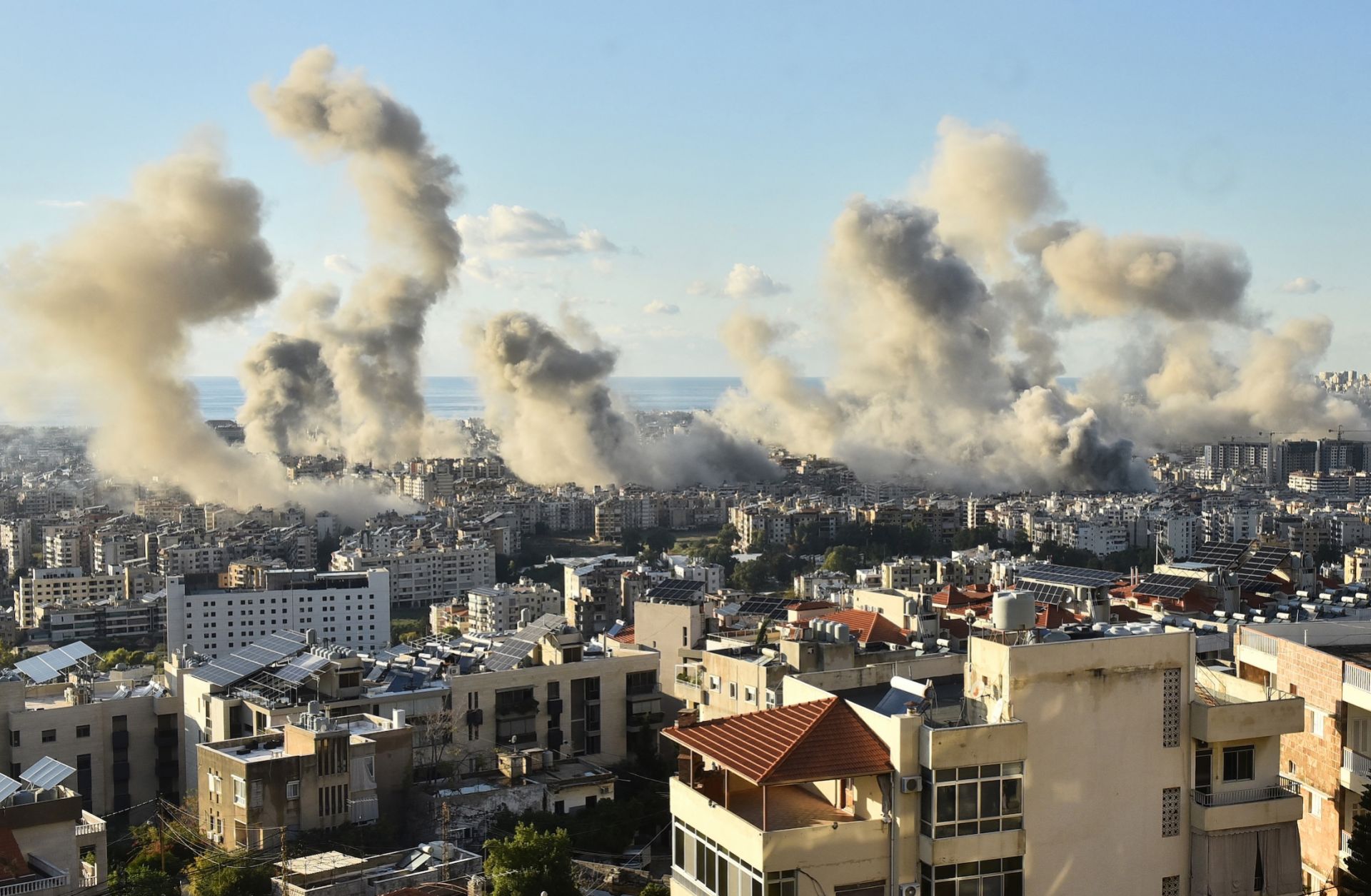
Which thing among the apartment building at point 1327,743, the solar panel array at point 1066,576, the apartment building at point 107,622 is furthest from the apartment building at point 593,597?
the apartment building at point 1327,743

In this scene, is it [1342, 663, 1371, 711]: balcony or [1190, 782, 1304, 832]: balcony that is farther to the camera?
[1342, 663, 1371, 711]: balcony

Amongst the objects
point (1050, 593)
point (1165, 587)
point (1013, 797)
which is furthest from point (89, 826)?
point (1165, 587)

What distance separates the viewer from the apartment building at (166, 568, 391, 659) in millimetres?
27500

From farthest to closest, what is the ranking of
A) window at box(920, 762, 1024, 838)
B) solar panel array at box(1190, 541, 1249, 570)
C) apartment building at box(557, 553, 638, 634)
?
apartment building at box(557, 553, 638, 634), solar panel array at box(1190, 541, 1249, 570), window at box(920, 762, 1024, 838)

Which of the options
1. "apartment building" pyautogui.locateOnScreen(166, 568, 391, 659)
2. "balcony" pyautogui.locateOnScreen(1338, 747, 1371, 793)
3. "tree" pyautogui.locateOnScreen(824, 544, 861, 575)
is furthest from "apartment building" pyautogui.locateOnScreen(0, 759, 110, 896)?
"tree" pyautogui.locateOnScreen(824, 544, 861, 575)

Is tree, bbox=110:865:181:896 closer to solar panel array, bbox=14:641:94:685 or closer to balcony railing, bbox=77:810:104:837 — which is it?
balcony railing, bbox=77:810:104:837

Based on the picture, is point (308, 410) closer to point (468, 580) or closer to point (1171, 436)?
point (468, 580)

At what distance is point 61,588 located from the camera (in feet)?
114

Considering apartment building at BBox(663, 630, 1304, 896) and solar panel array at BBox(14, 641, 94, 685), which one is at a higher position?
apartment building at BBox(663, 630, 1304, 896)

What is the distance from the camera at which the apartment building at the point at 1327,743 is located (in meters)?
6.99

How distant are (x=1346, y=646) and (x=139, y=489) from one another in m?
60.6

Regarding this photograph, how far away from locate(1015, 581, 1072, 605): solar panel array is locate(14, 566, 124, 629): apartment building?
21067mm

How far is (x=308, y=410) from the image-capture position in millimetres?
63094

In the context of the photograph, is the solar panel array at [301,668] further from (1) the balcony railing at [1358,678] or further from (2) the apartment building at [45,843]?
(1) the balcony railing at [1358,678]
